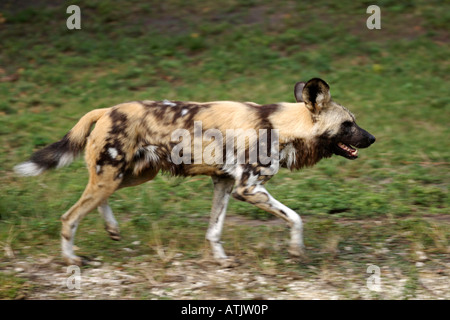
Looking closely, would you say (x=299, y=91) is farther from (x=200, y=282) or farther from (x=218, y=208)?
(x=200, y=282)

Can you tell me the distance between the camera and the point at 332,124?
548cm

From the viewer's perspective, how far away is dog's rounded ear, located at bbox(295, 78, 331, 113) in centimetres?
531

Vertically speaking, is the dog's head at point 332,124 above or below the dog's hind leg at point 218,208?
above

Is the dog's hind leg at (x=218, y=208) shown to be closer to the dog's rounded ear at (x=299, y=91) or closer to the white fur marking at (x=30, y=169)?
the dog's rounded ear at (x=299, y=91)

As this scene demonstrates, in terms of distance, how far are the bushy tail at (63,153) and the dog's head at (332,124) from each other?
174 centimetres

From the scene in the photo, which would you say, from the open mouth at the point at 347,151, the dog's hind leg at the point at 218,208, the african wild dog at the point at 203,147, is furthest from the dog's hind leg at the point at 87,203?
the open mouth at the point at 347,151

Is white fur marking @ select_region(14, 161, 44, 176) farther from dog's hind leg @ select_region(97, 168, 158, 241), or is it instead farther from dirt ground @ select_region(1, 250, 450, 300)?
dirt ground @ select_region(1, 250, 450, 300)

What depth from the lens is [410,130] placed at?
890cm

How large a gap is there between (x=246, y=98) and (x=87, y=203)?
475 cm

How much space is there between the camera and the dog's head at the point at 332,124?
539 centimetres

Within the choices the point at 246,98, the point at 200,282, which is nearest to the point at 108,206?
the point at 200,282

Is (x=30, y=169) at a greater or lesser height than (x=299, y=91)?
lesser

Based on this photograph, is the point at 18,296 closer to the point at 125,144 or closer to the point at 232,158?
the point at 125,144

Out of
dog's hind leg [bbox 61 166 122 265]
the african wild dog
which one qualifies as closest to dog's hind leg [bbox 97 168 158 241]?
the african wild dog
